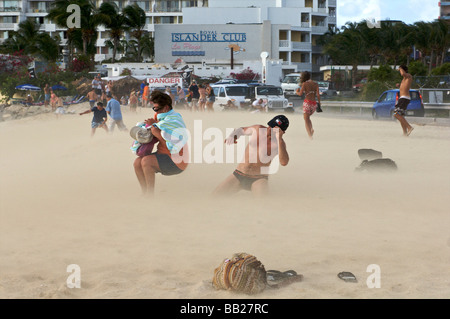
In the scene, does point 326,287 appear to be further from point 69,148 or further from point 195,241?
point 69,148

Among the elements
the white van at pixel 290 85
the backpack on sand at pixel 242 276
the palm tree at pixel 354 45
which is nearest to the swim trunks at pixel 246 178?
the backpack on sand at pixel 242 276

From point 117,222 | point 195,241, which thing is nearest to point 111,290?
point 195,241

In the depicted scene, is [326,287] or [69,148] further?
[69,148]

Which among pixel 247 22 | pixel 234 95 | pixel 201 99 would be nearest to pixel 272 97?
pixel 234 95

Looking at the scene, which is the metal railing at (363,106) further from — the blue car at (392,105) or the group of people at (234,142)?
the group of people at (234,142)

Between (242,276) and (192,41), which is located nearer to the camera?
(242,276)

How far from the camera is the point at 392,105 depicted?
76.0 feet

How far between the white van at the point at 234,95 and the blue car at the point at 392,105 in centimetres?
692

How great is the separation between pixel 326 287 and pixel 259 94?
24.2m

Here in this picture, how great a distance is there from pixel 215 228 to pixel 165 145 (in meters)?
1.58

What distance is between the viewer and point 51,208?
346 inches

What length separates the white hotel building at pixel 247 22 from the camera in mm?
65062

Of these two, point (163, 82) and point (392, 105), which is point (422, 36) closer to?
point (163, 82)

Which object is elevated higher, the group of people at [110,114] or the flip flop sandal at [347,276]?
the group of people at [110,114]
